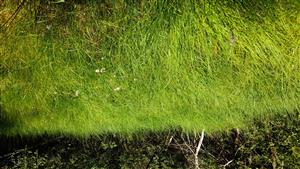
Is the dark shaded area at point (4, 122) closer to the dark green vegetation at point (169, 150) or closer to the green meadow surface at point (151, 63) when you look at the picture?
the green meadow surface at point (151, 63)

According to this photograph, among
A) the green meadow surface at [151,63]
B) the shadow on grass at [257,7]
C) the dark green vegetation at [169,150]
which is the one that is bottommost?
the dark green vegetation at [169,150]

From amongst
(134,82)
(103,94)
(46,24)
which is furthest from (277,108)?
(46,24)

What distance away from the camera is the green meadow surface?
188 centimetres

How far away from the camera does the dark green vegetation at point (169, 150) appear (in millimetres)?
1982

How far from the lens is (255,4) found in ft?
6.18

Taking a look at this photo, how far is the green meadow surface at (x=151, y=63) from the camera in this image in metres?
1.88

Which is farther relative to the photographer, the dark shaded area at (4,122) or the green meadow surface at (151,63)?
the dark shaded area at (4,122)

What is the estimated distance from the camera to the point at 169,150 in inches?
81.0

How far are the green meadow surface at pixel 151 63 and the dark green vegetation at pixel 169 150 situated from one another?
88mm

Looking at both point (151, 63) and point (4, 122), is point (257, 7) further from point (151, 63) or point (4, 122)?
point (4, 122)

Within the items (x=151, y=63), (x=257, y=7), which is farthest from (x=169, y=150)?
(x=257, y=7)

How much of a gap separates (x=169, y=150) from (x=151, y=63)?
438mm

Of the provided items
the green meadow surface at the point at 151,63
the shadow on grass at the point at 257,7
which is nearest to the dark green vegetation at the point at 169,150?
the green meadow surface at the point at 151,63

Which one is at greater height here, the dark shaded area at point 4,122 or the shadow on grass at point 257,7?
the shadow on grass at point 257,7
